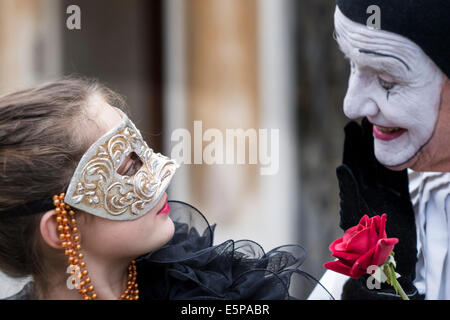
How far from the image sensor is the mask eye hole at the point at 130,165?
1286 millimetres

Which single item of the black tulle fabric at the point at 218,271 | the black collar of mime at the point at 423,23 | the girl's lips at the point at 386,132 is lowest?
the black tulle fabric at the point at 218,271

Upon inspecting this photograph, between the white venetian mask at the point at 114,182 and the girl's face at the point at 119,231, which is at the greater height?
the white venetian mask at the point at 114,182

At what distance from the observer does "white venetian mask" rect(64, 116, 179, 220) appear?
1222mm

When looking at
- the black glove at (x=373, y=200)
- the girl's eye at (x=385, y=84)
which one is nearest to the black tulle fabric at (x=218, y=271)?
the black glove at (x=373, y=200)

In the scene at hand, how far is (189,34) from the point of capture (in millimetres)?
3531

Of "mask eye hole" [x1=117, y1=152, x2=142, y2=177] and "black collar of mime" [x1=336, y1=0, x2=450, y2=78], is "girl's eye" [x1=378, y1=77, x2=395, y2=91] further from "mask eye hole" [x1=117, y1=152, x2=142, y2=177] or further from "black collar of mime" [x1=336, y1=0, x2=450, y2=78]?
"mask eye hole" [x1=117, y1=152, x2=142, y2=177]

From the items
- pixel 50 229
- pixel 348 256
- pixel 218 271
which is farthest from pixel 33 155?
pixel 348 256

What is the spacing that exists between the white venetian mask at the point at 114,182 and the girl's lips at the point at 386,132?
460 mm

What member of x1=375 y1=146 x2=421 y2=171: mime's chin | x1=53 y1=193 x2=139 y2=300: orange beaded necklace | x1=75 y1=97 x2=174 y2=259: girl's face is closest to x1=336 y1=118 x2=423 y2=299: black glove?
x1=375 y1=146 x2=421 y2=171: mime's chin

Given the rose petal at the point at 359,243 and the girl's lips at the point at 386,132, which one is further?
the girl's lips at the point at 386,132

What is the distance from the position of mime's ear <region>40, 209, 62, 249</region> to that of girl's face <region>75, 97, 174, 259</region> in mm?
51

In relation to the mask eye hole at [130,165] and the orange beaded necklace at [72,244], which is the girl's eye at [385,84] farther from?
the orange beaded necklace at [72,244]

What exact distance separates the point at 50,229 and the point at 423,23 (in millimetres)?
807

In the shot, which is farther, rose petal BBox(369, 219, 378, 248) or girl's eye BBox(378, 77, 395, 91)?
girl's eye BBox(378, 77, 395, 91)
